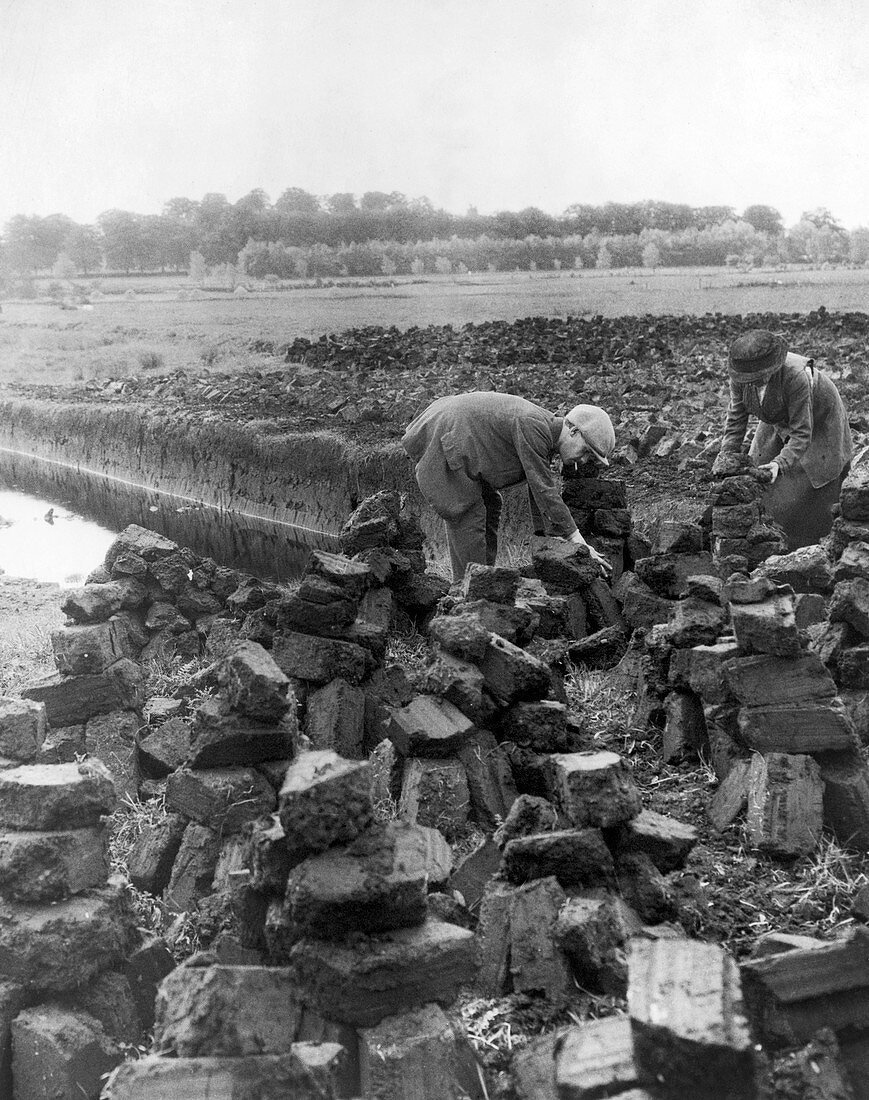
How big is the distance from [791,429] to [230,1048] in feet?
18.8

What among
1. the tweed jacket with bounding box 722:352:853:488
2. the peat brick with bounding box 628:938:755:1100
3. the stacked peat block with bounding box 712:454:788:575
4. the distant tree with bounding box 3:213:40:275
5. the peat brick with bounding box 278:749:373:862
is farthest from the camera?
the distant tree with bounding box 3:213:40:275

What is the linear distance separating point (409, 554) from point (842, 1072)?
15.4 ft

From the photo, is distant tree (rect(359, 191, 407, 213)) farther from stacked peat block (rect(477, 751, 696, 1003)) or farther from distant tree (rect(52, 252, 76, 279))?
stacked peat block (rect(477, 751, 696, 1003))

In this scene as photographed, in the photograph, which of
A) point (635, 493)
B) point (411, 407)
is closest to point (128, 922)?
point (635, 493)

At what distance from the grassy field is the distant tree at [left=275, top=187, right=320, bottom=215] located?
6.87ft

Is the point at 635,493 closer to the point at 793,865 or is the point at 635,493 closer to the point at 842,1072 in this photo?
the point at 793,865

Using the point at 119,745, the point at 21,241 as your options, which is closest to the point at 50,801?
the point at 119,745

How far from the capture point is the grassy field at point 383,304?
56.7 feet

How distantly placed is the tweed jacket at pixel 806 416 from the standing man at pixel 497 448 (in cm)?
116

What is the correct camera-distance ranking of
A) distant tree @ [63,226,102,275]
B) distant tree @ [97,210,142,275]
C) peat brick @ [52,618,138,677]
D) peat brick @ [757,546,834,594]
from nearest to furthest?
peat brick @ [52,618,138,677], peat brick @ [757,546,834,594], distant tree @ [97,210,142,275], distant tree @ [63,226,102,275]

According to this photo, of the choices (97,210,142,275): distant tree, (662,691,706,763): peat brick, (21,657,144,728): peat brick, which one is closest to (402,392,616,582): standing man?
(662,691,706,763): peat brick

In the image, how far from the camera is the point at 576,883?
3.05m

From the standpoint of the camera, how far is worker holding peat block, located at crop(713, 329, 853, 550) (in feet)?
21.1

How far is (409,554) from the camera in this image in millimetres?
6578
